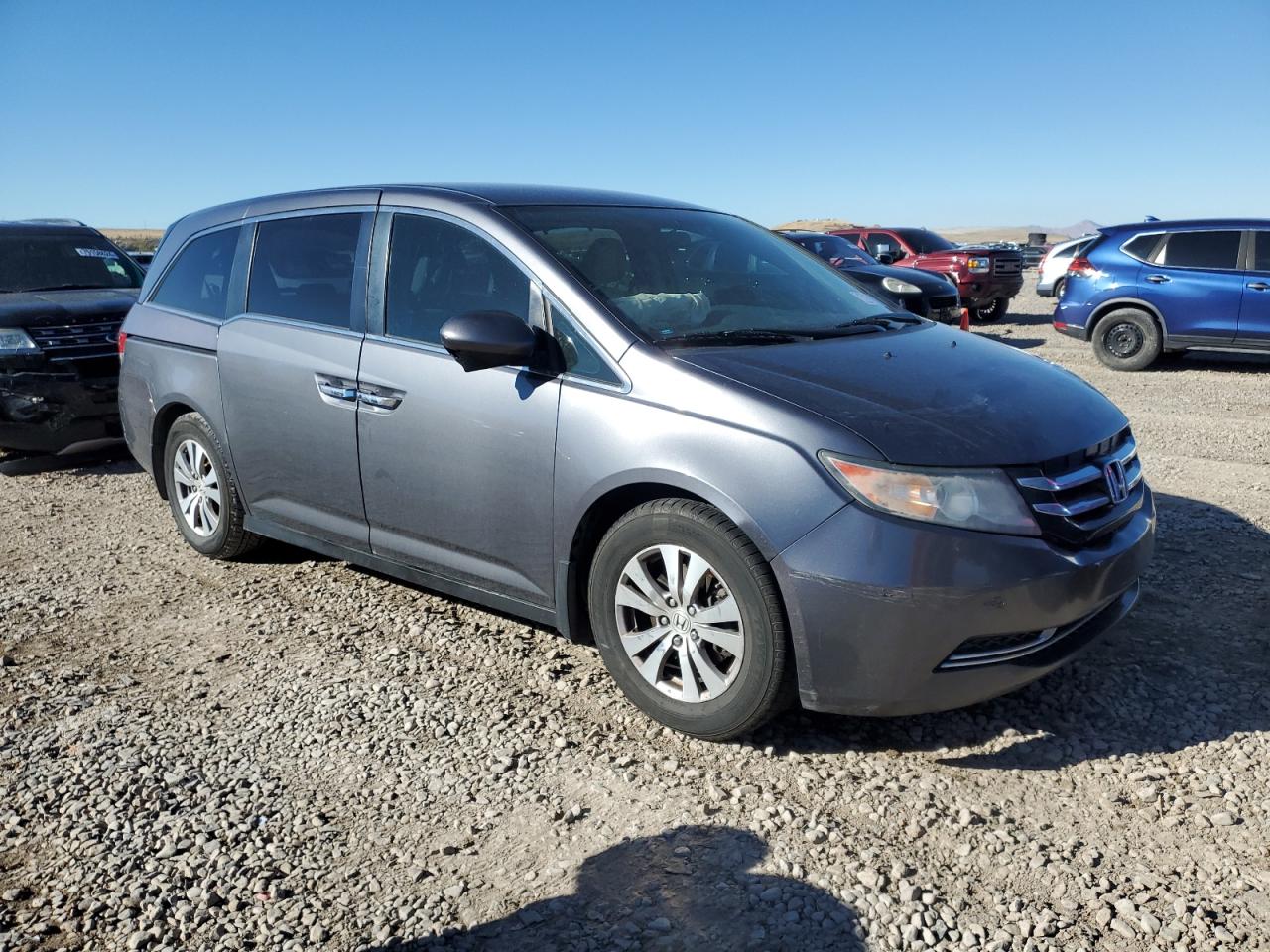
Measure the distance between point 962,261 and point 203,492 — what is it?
14.3 metres

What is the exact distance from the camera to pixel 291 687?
395 cm

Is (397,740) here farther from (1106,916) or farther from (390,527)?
(1106,916)

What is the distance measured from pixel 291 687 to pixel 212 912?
4.42ft

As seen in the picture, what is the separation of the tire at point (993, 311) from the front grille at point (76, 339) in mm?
13925

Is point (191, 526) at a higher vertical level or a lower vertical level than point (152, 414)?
lower

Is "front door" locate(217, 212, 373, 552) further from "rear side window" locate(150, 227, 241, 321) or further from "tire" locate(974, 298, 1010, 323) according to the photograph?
"tire" locate(974, 298, 1010, 323)

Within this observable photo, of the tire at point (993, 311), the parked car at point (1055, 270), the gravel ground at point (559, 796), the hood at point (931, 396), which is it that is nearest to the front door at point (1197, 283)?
the tire at point (993, 311)

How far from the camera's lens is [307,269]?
4648 millimetres

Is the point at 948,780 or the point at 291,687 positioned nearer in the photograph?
the point at 948,780

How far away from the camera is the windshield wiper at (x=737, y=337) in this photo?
3.64 meters

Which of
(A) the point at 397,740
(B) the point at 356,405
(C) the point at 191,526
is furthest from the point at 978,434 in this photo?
(C) the point at 191,526

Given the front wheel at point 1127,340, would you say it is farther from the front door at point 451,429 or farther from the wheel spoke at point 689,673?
the wheel spoke at point 689,673

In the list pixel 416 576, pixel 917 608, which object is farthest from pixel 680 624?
pixel 416 576

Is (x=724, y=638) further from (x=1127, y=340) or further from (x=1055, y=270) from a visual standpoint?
(x=1055, y=270)
